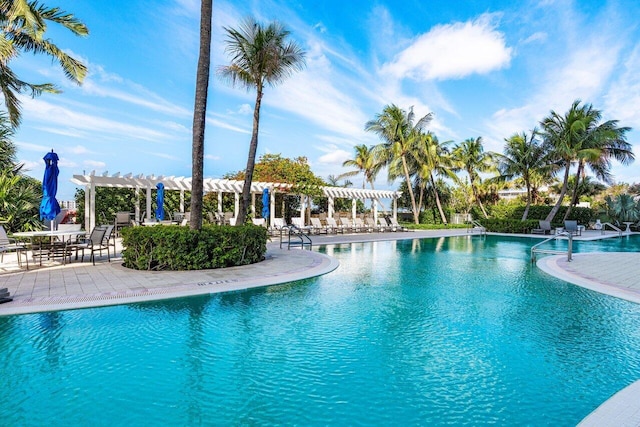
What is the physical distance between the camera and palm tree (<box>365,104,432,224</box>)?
26.5 meters

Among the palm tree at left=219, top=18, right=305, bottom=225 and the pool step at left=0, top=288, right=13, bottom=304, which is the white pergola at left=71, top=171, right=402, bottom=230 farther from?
the pool step at left=0, top=288, right=13, bottom=304

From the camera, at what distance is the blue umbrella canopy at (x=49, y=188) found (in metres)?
9.10

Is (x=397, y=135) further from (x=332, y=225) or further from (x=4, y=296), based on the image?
(x=4, y=296)

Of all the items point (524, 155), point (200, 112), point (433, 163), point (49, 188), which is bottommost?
point (49, 188)

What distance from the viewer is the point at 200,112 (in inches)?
340

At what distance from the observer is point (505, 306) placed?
6.32m

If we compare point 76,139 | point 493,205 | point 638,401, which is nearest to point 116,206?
point 76,139

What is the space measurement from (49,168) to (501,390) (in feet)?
35.4

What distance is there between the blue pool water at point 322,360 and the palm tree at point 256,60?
5.96 m

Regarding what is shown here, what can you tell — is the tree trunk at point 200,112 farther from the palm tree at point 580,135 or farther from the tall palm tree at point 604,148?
the tall palm tree at point 604,148

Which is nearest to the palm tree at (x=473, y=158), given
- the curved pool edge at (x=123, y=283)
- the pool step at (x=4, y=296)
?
the curved pool edge at (x=123, y=283)

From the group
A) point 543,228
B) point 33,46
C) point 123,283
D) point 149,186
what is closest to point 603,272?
point 123,283

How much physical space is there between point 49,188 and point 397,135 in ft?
73.0

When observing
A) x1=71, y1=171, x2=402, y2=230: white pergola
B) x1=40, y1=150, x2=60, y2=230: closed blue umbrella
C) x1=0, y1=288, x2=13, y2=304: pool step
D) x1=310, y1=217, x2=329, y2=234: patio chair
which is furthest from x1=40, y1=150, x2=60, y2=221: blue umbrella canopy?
x1=310, y1=217, x2=329, y2=234: patio chair
